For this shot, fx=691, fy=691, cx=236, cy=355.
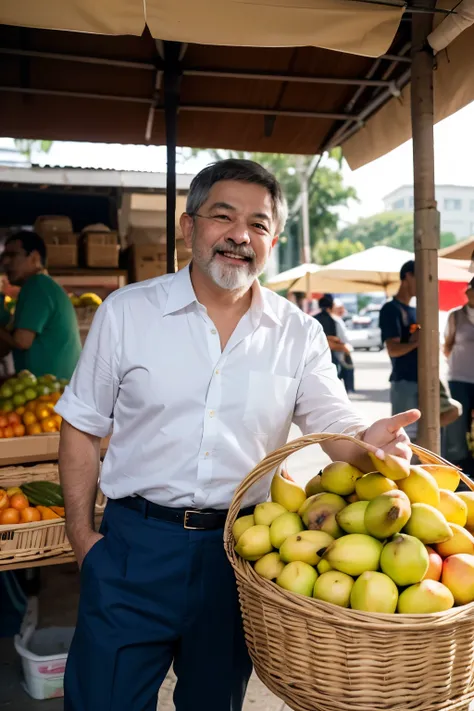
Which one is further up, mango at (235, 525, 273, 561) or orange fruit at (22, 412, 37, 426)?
orange fruit at (22, 412, 37, 426)

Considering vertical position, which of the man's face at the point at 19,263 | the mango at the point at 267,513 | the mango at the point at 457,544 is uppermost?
the man's face at the point at 19,263

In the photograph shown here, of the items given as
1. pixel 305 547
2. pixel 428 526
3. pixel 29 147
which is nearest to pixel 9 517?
pixel 305 547

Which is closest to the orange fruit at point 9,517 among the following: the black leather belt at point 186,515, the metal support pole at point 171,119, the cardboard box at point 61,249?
the black leather belt at point 186,515

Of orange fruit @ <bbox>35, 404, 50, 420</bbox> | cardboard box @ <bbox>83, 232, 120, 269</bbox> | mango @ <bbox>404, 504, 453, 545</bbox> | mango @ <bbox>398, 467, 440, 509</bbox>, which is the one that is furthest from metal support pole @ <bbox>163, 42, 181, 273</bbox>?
mango @ <bbox>404, 504, 453, 545</bbox>

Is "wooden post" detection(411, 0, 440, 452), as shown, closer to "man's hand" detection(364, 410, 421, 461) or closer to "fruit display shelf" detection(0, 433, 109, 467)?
"fruit display shelf" detection(0, 433, 109, 467)

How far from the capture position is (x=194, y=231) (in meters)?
2.26

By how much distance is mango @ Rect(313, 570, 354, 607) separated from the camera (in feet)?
4.96

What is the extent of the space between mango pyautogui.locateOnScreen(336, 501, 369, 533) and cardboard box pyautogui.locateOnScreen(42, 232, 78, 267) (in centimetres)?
598

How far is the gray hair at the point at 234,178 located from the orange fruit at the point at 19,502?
1742mm

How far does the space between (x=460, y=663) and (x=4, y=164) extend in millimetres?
8087

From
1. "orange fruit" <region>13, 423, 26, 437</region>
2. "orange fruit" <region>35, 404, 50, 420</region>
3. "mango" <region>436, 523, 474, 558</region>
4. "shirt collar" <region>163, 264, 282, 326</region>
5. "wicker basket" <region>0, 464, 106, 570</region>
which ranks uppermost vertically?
"shirt collar" <region>163, 264, 282, 326</region>

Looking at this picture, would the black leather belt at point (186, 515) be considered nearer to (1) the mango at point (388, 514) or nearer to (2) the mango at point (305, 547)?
(2) the mango at point (305, 547)

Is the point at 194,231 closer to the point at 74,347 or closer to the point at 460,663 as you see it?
the point at 460,663

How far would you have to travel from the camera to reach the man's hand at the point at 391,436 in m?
1.76
